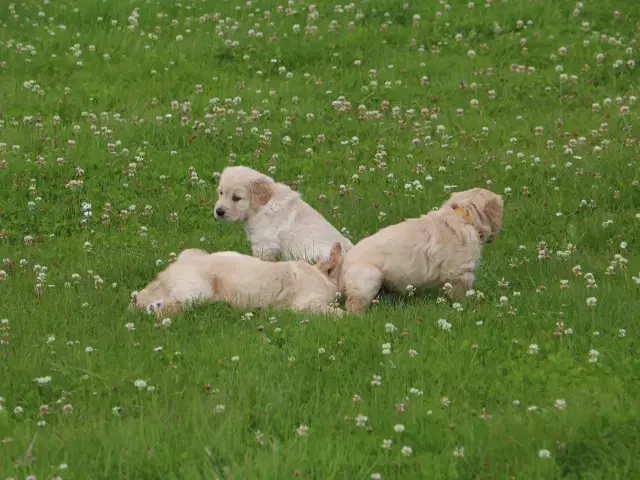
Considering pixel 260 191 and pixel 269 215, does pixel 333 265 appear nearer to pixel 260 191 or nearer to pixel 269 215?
pixel 269 215

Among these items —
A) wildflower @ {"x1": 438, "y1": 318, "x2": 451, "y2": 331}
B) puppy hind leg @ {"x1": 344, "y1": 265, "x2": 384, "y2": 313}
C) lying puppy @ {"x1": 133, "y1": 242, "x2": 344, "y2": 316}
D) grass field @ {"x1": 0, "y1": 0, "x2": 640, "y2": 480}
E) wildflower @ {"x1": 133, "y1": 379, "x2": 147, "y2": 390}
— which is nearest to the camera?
grass field @ {"x1": 0, "y1": 0, "x2": 640, "y2": 480}

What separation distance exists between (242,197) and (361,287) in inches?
101

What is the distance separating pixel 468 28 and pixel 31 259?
31.7ft

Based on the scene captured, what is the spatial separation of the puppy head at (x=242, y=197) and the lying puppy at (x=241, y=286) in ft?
6.40

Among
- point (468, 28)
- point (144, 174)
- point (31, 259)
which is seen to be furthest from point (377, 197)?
point (468, 28)

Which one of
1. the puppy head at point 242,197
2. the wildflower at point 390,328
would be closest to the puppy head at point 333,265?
the wildflower at point 390,328

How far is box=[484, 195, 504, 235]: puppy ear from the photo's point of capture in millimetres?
10023

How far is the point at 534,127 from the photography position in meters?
14.9

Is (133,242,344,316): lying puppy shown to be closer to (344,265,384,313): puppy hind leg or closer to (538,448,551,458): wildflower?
(344,265,384,313): puppy hind leg

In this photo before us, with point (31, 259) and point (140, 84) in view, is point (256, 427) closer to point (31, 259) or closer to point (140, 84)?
point (31, 259)

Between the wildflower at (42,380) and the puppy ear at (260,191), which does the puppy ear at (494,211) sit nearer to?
the puppy ear at (260,191)

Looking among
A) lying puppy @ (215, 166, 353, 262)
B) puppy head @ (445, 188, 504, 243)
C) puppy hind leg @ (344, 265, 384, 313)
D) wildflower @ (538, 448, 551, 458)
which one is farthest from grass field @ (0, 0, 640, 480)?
puppy head @ (445, 188, 504, 243)

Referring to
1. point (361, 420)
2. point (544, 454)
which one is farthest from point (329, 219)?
point (544, 454)

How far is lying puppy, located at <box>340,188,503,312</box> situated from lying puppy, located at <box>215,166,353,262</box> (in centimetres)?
147
